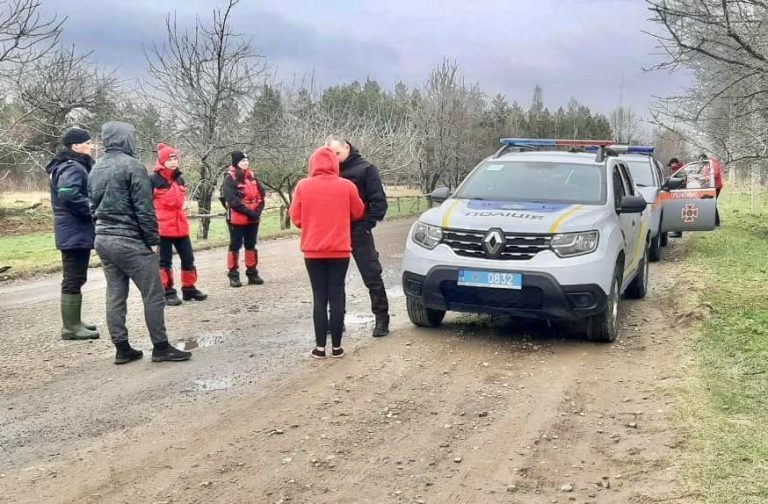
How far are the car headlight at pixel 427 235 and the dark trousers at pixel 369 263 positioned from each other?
43 centimetres

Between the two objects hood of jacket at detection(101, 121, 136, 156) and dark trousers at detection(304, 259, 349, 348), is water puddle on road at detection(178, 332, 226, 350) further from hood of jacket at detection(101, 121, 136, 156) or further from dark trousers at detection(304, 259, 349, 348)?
hood of jacket at detection(101, 121, 136, 156)

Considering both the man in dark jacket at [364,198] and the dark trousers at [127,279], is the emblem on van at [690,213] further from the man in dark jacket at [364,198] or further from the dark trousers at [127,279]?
the dark trousers at [127,279]

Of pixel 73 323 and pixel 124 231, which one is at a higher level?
pixel 124 231

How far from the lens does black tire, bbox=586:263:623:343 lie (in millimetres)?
6492

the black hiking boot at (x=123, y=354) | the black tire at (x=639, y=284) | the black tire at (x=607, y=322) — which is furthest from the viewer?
the black tire at (x=639, y=284)

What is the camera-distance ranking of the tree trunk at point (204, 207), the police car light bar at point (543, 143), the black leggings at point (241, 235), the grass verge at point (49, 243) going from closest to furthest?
the police car light bar at point (543, 143) < the black leggings at point (241, 235) < the grass verge at point (49, 243) < the tree trunk at point (204, 207)

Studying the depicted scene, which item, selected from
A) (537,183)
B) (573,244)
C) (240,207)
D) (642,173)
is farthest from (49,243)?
(573,244)

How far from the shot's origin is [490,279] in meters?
6.27

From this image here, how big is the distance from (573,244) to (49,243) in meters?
21.1

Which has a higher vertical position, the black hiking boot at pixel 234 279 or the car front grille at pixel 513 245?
the car front grille at pixel 513 245

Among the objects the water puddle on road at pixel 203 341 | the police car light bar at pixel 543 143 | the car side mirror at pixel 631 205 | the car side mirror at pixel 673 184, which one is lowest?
the water puddle on road at pixel 203 341

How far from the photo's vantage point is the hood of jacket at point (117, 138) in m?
5.96

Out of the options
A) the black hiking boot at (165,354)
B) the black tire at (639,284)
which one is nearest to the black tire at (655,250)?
the black tire at (639,284)

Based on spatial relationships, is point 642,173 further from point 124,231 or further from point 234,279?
point 124,231
